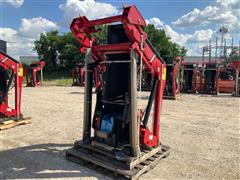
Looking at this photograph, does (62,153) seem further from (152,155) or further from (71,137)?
(152,155)

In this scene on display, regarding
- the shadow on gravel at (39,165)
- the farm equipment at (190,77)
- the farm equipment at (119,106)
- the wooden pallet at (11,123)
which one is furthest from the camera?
the farm equipment at (190,77)

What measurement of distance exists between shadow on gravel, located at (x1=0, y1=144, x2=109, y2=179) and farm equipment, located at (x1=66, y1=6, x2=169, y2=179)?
19 centimetres

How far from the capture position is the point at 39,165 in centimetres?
412

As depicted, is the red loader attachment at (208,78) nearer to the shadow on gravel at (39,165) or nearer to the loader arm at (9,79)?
the loader arm at (9,79)

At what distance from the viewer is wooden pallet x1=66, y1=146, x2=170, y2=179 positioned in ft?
11.9

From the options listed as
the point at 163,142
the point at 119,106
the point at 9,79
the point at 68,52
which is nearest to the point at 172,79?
the point at 163,142

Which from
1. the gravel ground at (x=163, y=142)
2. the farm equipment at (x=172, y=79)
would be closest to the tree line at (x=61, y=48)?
the farm equipment at (x=172, y=79)

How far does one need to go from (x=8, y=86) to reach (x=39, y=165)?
337cm

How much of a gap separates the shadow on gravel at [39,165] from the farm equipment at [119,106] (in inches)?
7.5

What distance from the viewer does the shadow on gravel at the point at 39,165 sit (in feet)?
12.4

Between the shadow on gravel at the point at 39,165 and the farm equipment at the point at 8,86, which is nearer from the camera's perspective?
the shadow on gravel at the point at 39,165

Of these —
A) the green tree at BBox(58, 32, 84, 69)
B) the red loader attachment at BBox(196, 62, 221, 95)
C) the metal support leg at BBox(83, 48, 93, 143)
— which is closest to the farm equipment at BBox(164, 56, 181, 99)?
the red loader attachment at BBox(196, 62, 221, 95)

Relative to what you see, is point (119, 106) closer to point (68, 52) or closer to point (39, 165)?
point (39, 165)

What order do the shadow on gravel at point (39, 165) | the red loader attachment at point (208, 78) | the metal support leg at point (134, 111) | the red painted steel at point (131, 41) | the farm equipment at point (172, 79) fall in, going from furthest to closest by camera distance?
the red loader attachment at point (208, 78), the farm equipment at point (172, 79), the shadow on gravel at point (39, 165), the metal support leg at point (134, 111), the red painted steel at point (131, 41)
